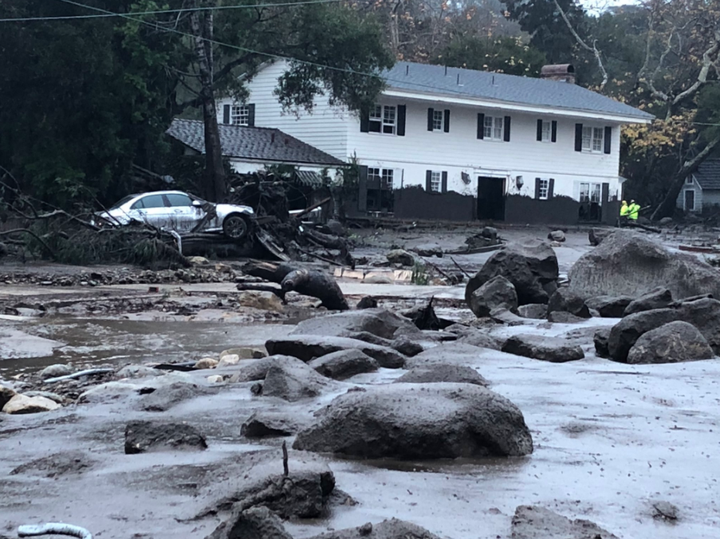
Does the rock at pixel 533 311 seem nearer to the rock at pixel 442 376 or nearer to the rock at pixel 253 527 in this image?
the rock at pixel 442 376

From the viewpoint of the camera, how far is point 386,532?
10.7 feet

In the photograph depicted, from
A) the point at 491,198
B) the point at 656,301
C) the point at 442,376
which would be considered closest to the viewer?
the point at 442,376

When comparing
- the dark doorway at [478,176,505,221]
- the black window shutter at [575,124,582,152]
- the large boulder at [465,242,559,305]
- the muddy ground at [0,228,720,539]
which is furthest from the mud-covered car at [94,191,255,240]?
the black window shutter at [575,124,582,152]

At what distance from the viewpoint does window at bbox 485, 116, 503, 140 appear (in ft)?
143

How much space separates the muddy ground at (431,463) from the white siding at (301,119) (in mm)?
30659

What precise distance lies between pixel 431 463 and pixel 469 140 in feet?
128

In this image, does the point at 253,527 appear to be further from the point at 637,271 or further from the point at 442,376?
the point at 637,271

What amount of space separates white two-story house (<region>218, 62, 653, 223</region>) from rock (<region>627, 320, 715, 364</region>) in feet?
95.0

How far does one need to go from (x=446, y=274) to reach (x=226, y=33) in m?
12.5

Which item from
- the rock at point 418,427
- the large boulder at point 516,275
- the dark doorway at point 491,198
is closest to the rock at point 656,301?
the large boulder at point 516,275

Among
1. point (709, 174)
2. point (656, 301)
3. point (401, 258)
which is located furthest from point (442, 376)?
point (709, 174)

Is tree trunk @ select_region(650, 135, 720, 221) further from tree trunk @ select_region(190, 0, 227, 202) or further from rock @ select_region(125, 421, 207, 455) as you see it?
rock @ select_region(125, 421, 207, 455)

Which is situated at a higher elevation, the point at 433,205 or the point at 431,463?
the point at 431,463

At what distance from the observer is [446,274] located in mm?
21609
